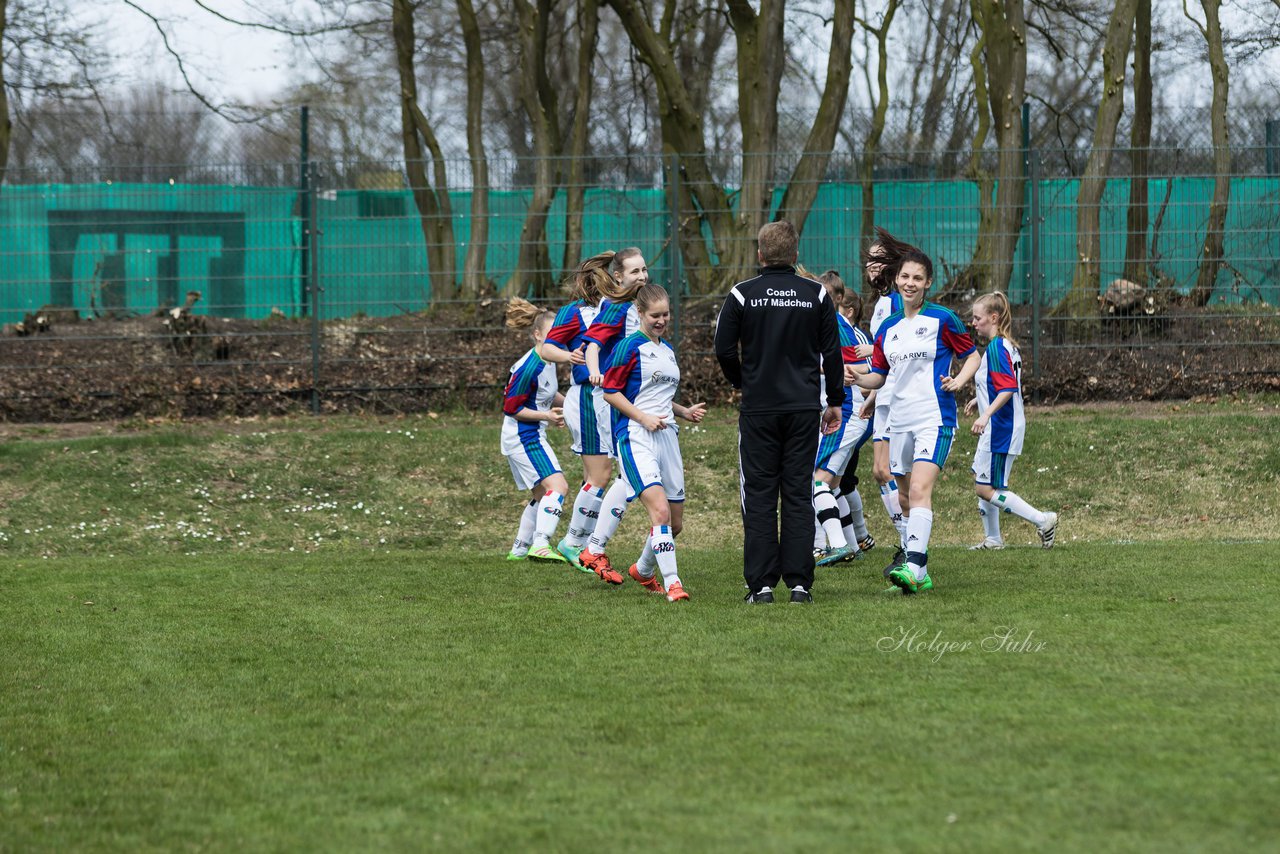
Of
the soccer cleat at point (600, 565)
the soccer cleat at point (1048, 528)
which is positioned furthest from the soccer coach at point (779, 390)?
the soccer cleat at point (1048, 528)

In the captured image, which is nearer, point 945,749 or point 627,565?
point 945,749

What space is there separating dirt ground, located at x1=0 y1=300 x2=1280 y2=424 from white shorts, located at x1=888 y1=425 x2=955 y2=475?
746 cm

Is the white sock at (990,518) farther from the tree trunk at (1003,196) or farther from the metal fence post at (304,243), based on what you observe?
the metal fence post at (304,243)

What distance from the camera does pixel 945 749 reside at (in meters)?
4.46

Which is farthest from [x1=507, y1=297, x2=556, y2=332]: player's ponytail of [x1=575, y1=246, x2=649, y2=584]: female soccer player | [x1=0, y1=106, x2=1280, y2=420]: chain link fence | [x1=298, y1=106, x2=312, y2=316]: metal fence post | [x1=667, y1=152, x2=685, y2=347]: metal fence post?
[x1=298, y1=106, x2=312, y2=316]: metal fence post

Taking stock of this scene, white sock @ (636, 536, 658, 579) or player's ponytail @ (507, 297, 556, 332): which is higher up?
player's ponytail @ (507, 297, 556, 332)

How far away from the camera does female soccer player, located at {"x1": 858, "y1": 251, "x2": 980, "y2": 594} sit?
304 inches

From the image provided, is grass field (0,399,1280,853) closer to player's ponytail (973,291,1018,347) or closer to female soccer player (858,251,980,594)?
female soccer player (858,251,980,594)

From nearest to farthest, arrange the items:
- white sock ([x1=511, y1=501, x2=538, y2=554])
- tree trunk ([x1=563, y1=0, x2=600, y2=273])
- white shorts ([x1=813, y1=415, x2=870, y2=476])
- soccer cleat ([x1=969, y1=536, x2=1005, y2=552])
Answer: white shorts ([x1=813, y1=415, x2=870, y2=476]) < white sock ([x1=511, y1=501, x2=538, y2=554]) < soccer cleat ([x1=969, y1=536, x2=1005, y2=552]) < tree trunk ([x1=563, y1=0, x2=600, y2=273])

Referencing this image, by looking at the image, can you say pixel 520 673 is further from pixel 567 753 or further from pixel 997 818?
pixel 997 818

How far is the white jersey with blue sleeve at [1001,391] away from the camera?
943 centimetres

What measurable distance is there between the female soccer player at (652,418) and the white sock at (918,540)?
1212 mm

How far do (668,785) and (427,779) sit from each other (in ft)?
2.42

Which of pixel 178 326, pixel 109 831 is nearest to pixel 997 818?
pixel 109 831
